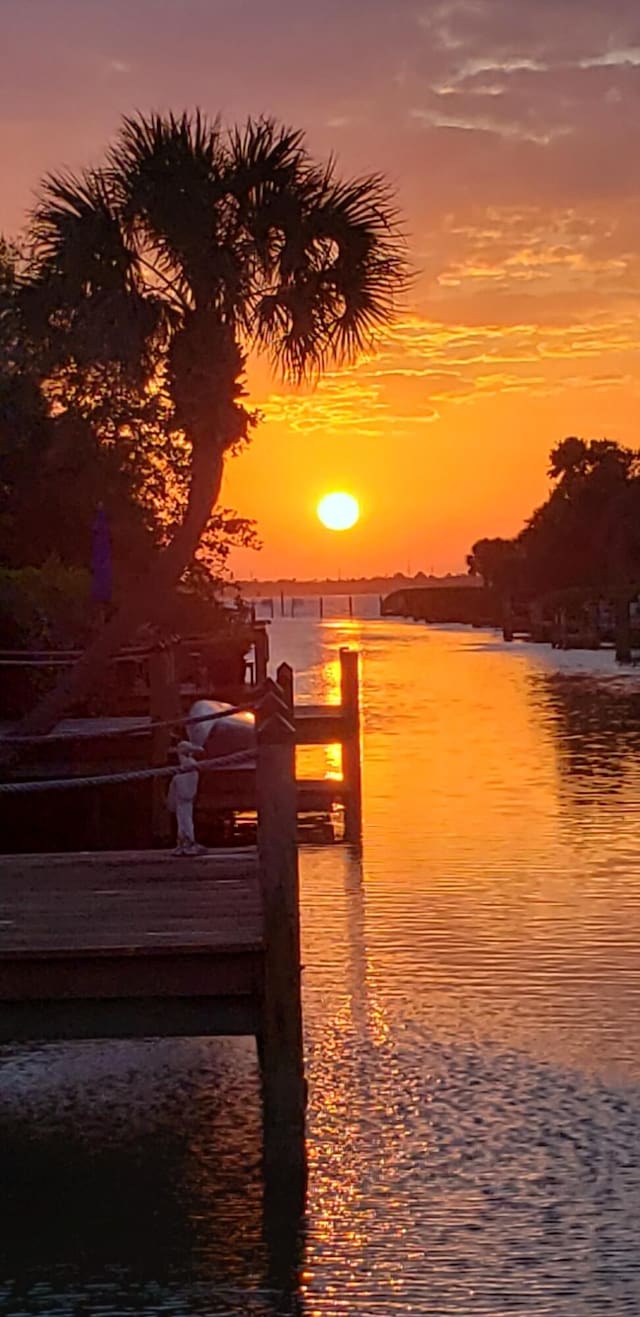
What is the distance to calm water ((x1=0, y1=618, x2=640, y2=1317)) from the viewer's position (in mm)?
6457

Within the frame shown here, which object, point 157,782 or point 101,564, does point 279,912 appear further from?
point 101,564

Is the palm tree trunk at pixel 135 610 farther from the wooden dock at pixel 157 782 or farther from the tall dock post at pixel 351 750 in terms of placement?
the tall dock post at pixel 351 750

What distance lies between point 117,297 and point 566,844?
397 inches

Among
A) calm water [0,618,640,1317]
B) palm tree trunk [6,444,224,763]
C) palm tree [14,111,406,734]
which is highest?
palm tree [14,111,406,734]

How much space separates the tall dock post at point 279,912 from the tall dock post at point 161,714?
9.57m

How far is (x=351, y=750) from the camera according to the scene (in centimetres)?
1784

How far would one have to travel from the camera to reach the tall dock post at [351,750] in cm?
1730

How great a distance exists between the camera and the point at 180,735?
1967 cm

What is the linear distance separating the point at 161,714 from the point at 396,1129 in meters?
10.3

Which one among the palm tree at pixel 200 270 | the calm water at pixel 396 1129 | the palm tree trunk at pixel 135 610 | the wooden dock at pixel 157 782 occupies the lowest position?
the calm water at pixel 396 1129

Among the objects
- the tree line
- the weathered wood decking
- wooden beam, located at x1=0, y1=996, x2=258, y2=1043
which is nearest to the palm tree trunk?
the weathered wood decking

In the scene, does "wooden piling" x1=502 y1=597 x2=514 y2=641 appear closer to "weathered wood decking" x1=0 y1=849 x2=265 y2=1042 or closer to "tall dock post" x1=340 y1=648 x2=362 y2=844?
"tall dock post" x1=340 y1=648 x2=362 y2=844

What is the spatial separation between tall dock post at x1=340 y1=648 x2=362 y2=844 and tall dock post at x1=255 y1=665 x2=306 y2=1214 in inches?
352

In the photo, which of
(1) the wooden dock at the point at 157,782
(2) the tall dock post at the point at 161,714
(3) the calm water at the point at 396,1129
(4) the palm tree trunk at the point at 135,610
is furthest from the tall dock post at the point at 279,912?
(4) the palm tree trunk at the point at 135,610
